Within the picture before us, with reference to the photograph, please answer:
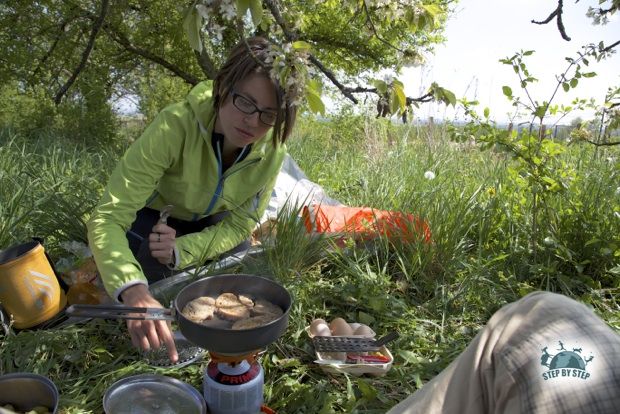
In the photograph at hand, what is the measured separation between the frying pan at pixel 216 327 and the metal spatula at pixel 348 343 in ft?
1.62

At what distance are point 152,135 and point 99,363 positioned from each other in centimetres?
94

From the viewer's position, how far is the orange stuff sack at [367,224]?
2715 mm

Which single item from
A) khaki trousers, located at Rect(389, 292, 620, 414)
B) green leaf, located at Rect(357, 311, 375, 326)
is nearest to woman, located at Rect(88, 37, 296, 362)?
green leaf, located at Rect(357, 311, 375, 326)

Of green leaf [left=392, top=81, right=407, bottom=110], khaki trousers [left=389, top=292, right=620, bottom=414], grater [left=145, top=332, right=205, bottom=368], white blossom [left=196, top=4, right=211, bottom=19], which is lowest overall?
grater [left=145, top=332, right=205, bottom=368]

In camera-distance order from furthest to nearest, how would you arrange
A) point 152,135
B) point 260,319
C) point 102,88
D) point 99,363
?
point 102,88
point 152,135
point 99,363
point 260,319

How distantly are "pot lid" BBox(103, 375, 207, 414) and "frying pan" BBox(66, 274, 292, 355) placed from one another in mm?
247

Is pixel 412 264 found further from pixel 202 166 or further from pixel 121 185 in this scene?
pixel 121 185

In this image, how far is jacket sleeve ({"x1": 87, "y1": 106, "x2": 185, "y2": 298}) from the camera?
1671 millimetres

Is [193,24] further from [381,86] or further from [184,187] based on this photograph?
[184,187]

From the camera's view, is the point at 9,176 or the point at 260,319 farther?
the point at 9,176

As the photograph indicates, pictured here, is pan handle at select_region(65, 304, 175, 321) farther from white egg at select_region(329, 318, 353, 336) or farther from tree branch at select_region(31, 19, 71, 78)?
tree branch at select_region(31, 19, 71, 78)

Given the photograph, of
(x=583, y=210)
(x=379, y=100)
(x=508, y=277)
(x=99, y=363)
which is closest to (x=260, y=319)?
(x=379, y=100)

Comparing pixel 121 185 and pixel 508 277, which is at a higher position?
pixel 121 185

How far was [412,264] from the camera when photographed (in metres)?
2.60
